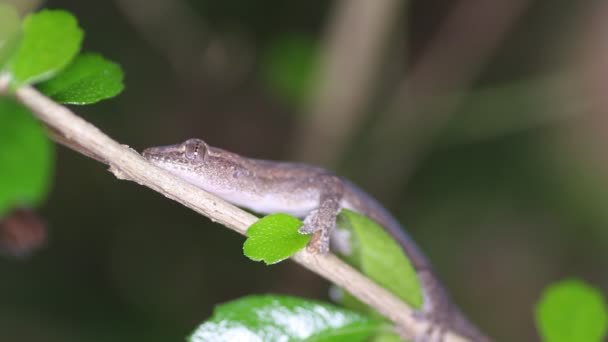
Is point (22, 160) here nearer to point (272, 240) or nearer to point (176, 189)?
point (176, 189)

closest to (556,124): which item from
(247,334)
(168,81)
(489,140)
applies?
(489,140)

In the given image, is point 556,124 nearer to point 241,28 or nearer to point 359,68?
point 359,68

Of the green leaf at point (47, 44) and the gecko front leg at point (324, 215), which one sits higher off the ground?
the green leaf at point (47, 44)

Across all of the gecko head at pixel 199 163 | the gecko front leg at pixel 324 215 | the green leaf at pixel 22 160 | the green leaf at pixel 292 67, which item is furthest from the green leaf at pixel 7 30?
the green leaf at pixel 292 67

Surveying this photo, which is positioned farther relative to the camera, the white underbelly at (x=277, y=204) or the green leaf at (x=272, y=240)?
the white underbelly at (x=277, y=204)

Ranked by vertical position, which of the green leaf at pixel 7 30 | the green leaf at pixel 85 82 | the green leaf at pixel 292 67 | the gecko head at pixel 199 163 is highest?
the green leaf at pixel 292 67

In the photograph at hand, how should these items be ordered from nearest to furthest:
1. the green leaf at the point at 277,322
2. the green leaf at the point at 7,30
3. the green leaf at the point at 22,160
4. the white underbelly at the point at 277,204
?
the green leaf at the point at 22,160 → the green leaf at the point at 7,30 → the green leaf at the point at 277,322 → the white underbelly at the point at 277,204

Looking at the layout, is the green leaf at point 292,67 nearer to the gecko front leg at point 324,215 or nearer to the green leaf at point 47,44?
the gecko front leg at point 324,215

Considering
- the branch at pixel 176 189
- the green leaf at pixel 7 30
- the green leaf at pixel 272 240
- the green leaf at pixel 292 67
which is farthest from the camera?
the green leaf at pixel 292 67
